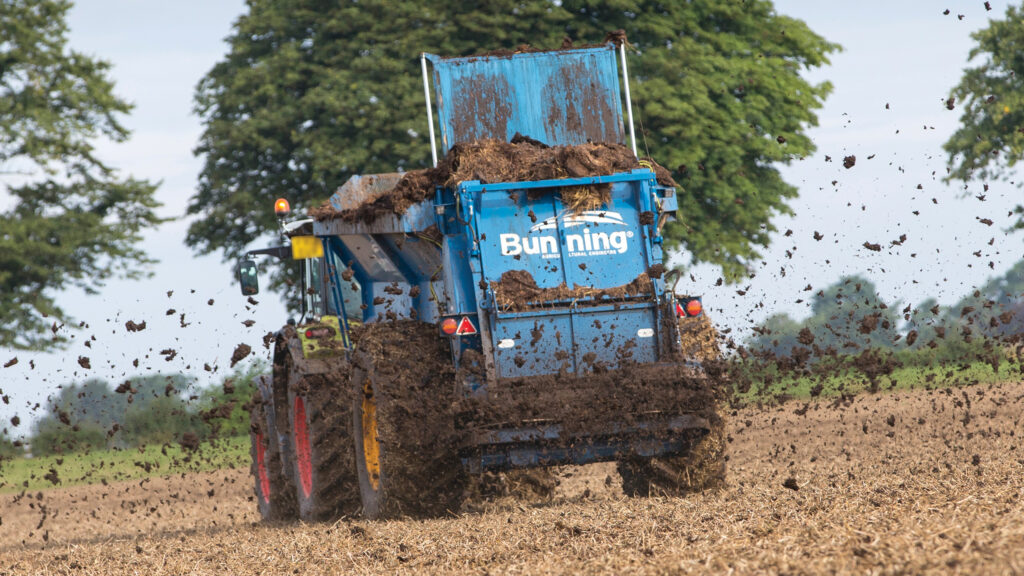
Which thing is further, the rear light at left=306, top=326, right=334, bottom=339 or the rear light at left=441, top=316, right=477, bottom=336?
the rear light at left=306, top=326, right=334, bottom=339

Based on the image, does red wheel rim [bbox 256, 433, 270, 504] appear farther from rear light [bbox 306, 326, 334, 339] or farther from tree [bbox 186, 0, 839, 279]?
tree [bbox 186, 0, 839, 279]

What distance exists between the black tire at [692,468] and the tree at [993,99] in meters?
21.3

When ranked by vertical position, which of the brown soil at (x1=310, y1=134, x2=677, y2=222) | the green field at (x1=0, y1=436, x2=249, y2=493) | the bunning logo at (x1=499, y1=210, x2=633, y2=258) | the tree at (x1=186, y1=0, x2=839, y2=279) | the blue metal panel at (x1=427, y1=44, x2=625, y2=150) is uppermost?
the tree at (x1=186, y1=0, x2=839, y2=279)

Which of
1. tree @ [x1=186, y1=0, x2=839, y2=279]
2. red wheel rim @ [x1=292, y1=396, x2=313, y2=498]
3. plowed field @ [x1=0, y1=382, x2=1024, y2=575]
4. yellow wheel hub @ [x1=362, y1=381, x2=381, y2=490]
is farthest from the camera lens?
tree @ [x1=186, y1=0, x2=839, y2=279]

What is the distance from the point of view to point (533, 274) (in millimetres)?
9352

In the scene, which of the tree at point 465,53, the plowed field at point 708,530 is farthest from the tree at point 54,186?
the plowed field at point 708,530

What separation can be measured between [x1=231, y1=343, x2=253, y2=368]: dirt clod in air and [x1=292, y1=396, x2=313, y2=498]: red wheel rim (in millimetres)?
753

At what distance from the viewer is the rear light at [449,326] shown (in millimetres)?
9164

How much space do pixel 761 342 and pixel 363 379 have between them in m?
4.02

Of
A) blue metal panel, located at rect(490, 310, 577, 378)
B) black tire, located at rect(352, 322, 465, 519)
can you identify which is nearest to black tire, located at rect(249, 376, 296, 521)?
black tire, located at rect(352, 322, 465, 519)

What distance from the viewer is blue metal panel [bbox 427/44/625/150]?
1117 centimetres

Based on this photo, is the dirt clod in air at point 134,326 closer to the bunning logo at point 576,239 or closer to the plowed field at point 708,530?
the plowed field at point 708,530

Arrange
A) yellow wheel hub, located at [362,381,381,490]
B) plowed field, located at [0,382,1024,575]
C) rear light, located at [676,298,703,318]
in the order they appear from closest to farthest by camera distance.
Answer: plowed field, located at [0,382,1024,575], rear light, located at [676,298,703,318], yellow wheel hub, located at [362,381,381,490]

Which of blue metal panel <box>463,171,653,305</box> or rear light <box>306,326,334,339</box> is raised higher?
blue metal panel <box>463,171,653,305</box>
